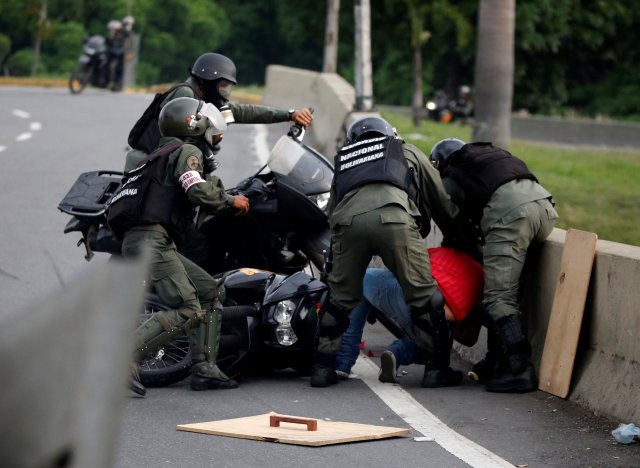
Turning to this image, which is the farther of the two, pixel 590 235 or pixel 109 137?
pixel 109 137

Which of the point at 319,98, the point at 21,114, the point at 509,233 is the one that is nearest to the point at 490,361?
the point at 509,233

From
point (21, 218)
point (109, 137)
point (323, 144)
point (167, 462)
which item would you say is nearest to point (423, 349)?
point (167, 462)

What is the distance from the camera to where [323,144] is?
19.7 m

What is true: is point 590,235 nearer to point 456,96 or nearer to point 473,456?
point 473,456

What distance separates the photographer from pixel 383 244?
23.8 feet

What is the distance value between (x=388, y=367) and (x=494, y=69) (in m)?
10.0

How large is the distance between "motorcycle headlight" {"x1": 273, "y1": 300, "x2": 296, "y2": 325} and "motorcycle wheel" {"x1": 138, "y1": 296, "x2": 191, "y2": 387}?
52 centimetres

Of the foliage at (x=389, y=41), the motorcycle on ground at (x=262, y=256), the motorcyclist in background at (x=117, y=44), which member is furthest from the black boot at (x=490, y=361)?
the foliage at (x=389, y=41)

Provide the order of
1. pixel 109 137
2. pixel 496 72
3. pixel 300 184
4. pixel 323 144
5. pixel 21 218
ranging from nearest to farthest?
pixel 300 184 → pixel 21 218 → pixel 496 72 → pixel 323 144 → pixel 109 137

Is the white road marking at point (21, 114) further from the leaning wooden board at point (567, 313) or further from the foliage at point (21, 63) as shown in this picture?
the foliage at point (21, 63)

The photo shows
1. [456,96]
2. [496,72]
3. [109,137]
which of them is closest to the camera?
[496,72]

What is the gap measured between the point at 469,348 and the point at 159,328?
2.22m

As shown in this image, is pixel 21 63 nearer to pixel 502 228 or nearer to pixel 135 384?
pixel 502 228

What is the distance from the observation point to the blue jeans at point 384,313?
7.51 m
